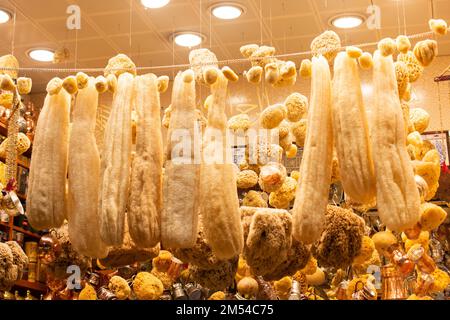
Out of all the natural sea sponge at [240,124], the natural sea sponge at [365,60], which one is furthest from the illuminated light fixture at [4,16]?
the natural sea sponge at [365,60]

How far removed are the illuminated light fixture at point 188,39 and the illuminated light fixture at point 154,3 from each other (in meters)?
0.54

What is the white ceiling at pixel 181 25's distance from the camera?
4793 mm

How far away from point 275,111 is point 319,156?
0.84 meters

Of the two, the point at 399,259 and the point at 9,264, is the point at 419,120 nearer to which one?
the point at 399,259

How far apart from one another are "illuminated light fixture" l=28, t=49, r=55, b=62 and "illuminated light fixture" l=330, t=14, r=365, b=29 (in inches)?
95.7

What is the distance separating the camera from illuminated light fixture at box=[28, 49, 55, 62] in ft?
18.5

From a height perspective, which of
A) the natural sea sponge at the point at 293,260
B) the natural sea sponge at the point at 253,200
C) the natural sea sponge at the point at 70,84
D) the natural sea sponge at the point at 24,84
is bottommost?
the natural sea sponge at the point at 293,260

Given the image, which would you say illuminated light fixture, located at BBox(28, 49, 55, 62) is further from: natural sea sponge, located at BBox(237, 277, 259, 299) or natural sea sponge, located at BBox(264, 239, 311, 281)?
natural sea sponge, located at BBox(264, 239, 311, 281)

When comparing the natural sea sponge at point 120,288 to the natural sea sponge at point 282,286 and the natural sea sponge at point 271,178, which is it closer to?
the natural sea sponge at point 282,286

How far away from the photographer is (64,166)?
6.97 ft

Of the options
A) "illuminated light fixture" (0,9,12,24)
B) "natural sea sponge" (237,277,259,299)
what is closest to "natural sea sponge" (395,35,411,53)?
"natural sea sponge" (237,277,259,299)

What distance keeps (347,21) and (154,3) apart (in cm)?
150

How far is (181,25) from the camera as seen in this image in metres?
5.14
